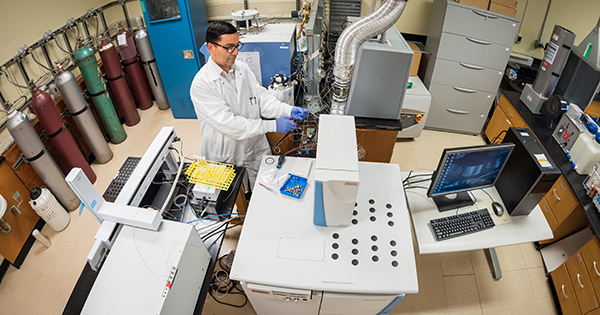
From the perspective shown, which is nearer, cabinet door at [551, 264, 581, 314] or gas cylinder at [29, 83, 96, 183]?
cabinet door at [551, 264, 581, 314]

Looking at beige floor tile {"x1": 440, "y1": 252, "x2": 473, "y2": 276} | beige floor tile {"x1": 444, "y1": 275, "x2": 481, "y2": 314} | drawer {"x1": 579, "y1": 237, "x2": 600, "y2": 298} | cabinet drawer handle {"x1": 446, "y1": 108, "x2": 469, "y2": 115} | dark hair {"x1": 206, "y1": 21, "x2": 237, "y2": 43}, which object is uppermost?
dark hair {"x1": 206, "y1": 21, "x2": 237, "y2": 43}

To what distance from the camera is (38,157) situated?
91.1 inches

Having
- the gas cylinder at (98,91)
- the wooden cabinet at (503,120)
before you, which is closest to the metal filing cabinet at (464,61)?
the wooden cabinet at (503,120)

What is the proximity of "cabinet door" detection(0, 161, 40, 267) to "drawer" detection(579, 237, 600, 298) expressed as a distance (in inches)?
146

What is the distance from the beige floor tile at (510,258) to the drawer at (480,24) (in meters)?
1.79

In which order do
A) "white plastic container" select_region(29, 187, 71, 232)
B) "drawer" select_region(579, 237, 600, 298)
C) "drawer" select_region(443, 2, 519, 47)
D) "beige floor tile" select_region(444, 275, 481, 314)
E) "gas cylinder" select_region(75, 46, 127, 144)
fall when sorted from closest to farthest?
"drawer" select_region(579, 237, 600, 298) < "beige floor tile" select_region(444, 275, 481, 314) < "white plastic container" select_region(29, 187, 71, 232) < "drawer" select_region(443, 2, 519, 47) < "gas cylinder" select_region(75, 46, 127, 144)

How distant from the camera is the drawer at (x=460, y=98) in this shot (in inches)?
121

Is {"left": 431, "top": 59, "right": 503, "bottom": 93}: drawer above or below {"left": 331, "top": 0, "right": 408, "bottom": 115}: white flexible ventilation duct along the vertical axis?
below

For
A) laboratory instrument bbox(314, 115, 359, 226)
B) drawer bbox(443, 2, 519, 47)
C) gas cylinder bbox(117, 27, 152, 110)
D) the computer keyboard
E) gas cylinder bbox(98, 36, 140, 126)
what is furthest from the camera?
gas cylinder bbox(117, 27, 152, 110)

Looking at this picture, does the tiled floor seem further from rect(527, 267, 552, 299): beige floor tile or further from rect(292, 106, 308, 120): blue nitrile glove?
rect(292, 106, 308, 120): blue nitrile glove

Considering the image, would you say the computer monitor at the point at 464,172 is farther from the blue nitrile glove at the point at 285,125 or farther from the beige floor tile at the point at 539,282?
the beige floor tile at the point at 539,282

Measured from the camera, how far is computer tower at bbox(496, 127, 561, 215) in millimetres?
1510

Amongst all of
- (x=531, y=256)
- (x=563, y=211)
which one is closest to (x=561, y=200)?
(x=563, y=211)

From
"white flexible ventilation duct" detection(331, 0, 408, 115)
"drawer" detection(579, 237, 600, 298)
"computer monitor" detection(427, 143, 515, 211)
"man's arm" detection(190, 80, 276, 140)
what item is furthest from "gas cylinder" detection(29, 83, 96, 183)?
"drawer" detection(579, 237, 600, 298)
